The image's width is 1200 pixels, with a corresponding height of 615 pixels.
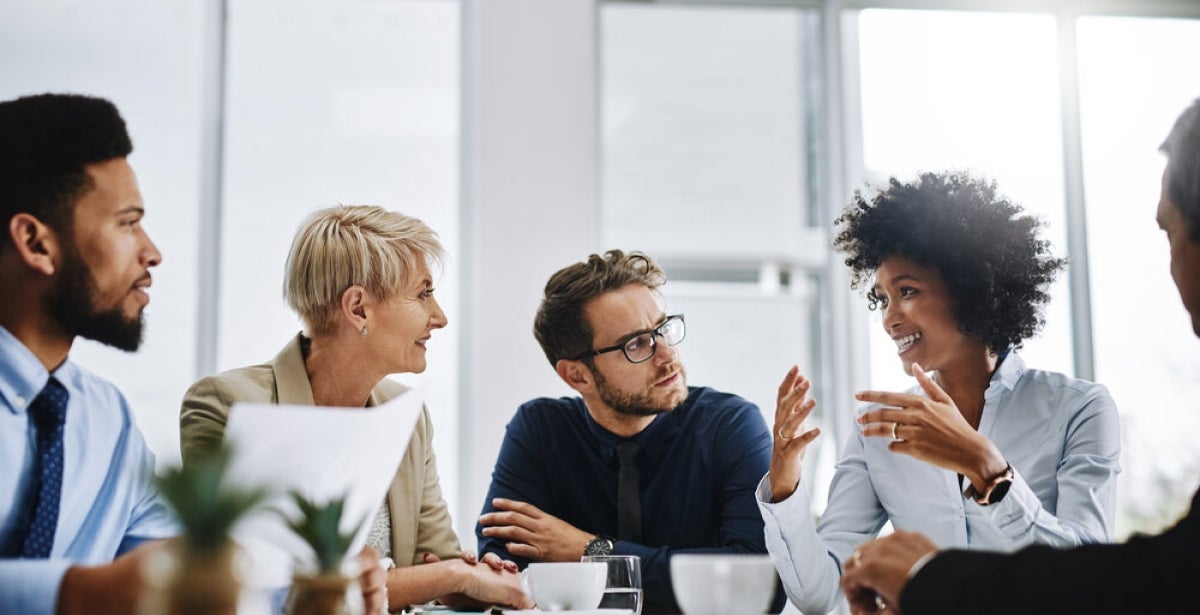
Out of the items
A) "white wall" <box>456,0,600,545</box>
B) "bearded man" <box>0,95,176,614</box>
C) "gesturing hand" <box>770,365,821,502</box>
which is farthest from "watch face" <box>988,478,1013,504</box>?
"white wall" <box>456,0,600,545</box>

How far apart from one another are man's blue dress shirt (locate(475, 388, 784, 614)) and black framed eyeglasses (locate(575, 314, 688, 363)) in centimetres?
15

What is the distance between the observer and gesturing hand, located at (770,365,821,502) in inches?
76.4

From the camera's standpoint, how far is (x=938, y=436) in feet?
5.73

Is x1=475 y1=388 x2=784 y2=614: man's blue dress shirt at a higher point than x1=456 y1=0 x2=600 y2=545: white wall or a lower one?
lower

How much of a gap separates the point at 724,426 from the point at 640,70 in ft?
6.05

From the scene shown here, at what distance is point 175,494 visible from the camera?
783 mm

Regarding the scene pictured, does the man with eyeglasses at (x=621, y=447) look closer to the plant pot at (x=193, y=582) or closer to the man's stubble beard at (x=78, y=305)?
the man's stubble beard at (x=78, y=305)

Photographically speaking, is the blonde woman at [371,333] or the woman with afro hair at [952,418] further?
the blonde woman at [371,333]

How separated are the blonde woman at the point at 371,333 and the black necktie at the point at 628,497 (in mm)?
377

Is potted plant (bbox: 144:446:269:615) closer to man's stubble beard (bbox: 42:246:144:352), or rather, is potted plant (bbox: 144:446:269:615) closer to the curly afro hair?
man's stubble beard (bbox: 42:246:144:352)

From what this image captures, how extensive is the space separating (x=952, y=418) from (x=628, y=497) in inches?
36.1

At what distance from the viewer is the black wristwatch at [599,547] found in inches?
88.3

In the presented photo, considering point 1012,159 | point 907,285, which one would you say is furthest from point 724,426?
point 1012,159

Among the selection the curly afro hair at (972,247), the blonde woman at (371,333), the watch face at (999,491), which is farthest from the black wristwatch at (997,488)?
the blonde woman at (371,333)
